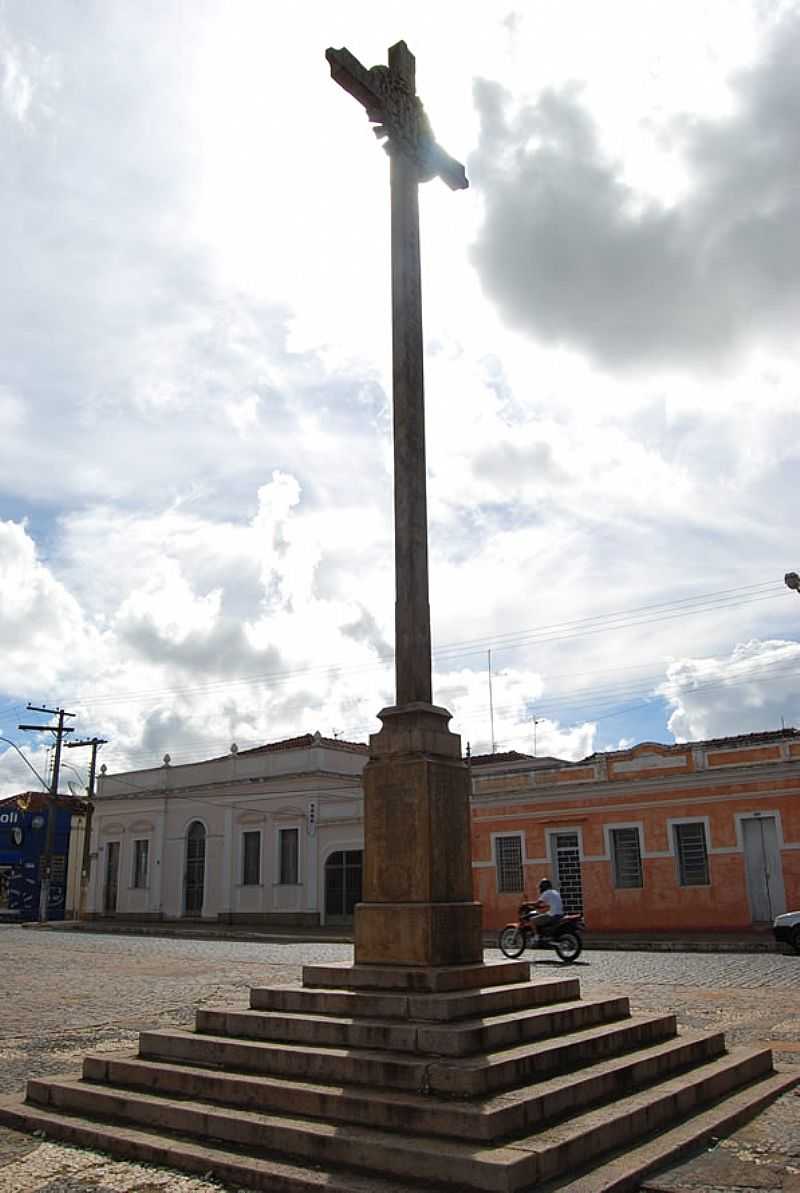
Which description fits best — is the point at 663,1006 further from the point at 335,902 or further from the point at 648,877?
the point at 335,902

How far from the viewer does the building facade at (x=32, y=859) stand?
44.8m

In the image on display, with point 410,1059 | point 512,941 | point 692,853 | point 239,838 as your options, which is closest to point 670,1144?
point 410,1059

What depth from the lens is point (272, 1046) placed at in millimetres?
6184

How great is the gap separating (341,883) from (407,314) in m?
25.2

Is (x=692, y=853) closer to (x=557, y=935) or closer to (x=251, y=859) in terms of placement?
(x=557, y=935)

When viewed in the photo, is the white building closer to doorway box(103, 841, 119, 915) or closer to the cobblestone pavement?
doorway box(103, 841, 119, 915)

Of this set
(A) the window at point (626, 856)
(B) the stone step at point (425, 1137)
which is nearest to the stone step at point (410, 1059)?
(B) the stone step at point (425, 1137)

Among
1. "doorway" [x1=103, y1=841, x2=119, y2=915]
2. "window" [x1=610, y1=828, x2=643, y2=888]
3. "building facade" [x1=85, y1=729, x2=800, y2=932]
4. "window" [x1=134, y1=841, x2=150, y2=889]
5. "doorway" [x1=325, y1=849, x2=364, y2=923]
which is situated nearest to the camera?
"building facade" [x1=85, y1=729, x2=800, y2=932]

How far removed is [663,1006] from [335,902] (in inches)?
838

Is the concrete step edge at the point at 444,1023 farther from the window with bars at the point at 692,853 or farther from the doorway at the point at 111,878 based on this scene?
the doorway at the point at 111,878

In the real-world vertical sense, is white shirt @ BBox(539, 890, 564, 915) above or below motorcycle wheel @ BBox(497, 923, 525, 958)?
above

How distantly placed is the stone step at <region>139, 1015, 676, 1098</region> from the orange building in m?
16.2

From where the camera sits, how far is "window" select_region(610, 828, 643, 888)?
948 inches

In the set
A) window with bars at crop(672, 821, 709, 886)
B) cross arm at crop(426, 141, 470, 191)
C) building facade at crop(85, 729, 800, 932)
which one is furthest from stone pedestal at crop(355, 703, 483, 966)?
window with bars at crop(672, 821, 709, 886)
